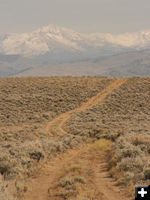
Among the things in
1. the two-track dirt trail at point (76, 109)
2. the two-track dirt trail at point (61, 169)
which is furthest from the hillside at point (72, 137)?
the two-track dirt trail at point (76, 109)

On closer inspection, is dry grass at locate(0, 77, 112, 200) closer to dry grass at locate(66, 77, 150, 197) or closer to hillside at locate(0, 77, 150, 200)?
hillside at locate(0, 77, 150, 200)

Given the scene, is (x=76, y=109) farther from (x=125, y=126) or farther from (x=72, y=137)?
(x=72, y=137)

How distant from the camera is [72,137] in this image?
26.5 meters

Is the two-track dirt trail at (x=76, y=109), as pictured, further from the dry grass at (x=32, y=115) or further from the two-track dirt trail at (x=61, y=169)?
the two-track dirt trail at (x=61, y=169)

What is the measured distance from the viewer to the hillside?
42.9 feet

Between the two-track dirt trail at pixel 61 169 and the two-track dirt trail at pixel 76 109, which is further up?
the two-track dirt trail at pixel 76 109

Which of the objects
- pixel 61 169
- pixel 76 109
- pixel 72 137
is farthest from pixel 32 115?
pixel 61 169

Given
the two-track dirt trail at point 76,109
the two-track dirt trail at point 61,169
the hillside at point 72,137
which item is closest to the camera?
the two-track dirt trail at point 61,169

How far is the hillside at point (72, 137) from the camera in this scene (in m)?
13.1

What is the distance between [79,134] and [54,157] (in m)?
9.58

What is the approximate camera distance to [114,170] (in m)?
15.1

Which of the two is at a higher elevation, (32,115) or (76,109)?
(76,109)

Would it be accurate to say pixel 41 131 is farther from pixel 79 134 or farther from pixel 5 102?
pixel 5 102

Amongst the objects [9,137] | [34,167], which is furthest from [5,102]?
[34,167]
